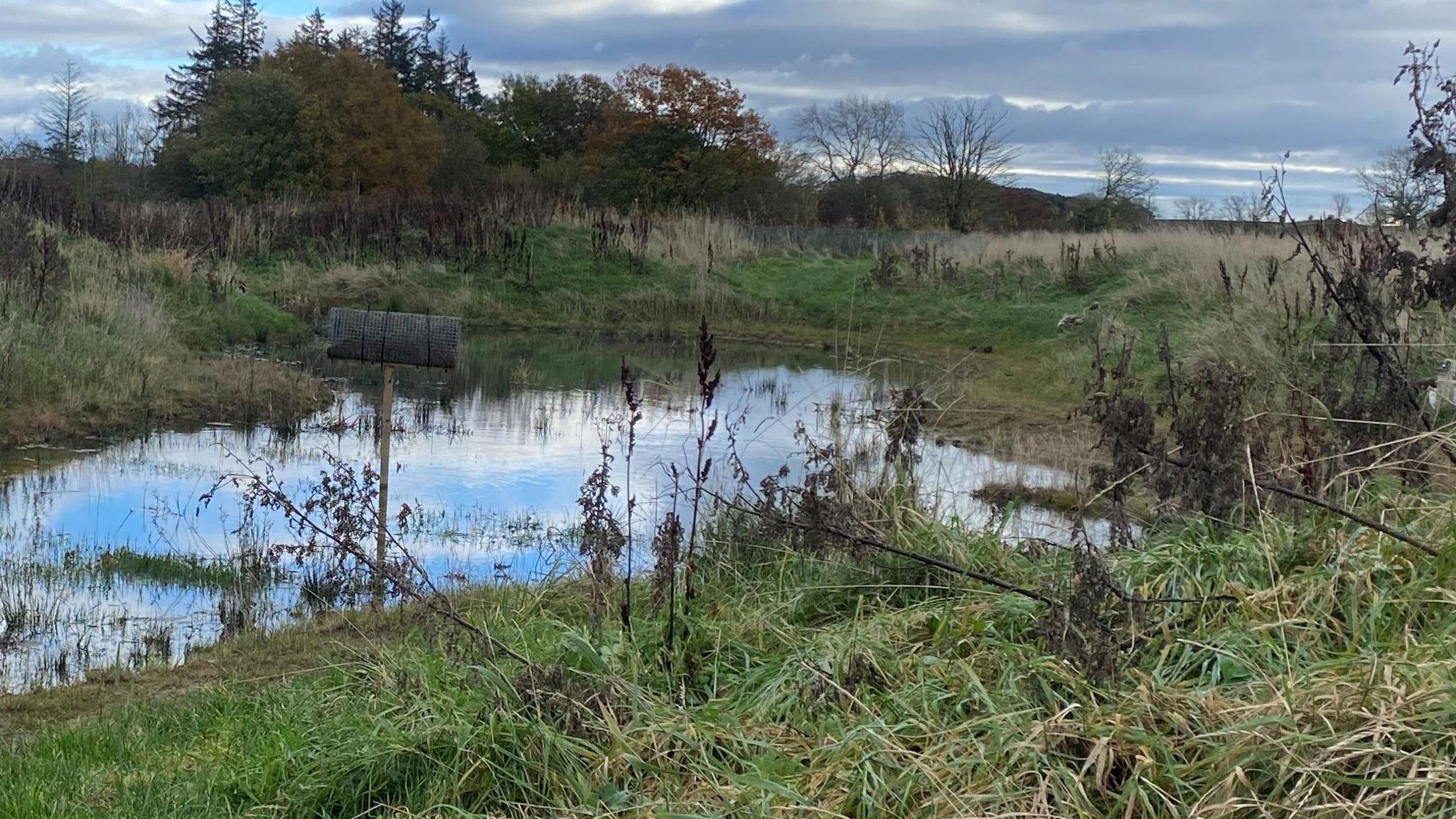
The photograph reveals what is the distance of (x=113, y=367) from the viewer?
1348 centimetres

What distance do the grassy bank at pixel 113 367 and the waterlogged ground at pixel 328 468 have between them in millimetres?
604

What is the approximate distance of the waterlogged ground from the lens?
259 inches

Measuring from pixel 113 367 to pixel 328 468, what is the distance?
4.25 meters

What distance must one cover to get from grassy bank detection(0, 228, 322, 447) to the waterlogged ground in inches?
23.8

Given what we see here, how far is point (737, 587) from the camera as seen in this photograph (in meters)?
5.36

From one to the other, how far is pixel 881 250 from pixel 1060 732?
79.0ft

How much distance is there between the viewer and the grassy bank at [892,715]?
303 cm

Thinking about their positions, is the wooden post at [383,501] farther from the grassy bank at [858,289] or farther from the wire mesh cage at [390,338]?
the grassy bank at [858,289]

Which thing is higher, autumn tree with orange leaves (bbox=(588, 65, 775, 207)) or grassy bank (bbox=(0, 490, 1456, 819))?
autumn tree with orange leaves (bbox=(588, 65, 775, 207))

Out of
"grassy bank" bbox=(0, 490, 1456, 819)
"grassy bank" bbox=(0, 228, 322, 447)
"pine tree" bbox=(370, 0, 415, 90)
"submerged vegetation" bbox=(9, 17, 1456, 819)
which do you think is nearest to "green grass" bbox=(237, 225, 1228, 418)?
"grassy bank" bbox=(0, 228, 322, 447)

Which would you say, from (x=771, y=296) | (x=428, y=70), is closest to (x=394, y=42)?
(x=428, y=70)

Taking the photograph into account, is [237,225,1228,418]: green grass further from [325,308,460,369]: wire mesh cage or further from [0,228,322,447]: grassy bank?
[325,308,460,369]: wire mesh cage

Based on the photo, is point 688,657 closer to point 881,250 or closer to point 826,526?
point 826,526

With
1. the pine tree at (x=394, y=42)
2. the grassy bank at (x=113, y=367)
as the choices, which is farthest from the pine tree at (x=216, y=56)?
the grassy bank at (x=113, y=367)
